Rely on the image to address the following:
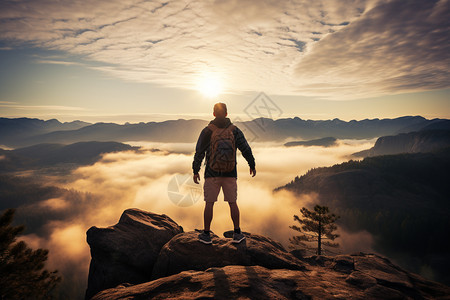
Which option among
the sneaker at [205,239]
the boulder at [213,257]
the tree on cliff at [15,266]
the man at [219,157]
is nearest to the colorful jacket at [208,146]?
the man at [219,157]

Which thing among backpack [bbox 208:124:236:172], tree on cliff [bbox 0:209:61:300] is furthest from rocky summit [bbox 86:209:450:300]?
tree on cliff [bbox 0:209:61:300]

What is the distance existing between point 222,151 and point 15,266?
16967 mm

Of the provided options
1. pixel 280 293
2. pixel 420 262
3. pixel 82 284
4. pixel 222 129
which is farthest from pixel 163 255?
pixel 82 284

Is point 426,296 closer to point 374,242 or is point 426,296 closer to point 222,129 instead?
point 222,129

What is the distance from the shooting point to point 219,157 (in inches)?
299

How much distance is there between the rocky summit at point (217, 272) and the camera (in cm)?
625

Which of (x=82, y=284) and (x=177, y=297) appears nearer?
(x=177, y=297)

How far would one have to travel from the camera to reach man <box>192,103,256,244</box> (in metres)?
7.61

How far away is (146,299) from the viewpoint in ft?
20.1

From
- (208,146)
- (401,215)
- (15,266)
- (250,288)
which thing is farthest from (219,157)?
(401,215)

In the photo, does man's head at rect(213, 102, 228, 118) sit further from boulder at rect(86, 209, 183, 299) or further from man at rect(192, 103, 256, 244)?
boulder at rect(86, 209, 183, 299)

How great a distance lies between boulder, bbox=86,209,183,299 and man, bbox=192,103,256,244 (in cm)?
473

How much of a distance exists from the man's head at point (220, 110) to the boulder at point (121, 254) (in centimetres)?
775

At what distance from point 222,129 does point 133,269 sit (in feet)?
26.7
